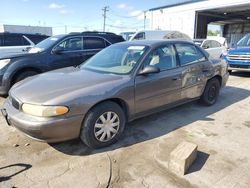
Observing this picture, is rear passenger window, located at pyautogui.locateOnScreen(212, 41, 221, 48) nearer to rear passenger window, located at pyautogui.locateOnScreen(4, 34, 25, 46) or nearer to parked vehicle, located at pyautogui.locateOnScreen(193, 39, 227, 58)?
parked vehicle, located at pyautogui.locateOnScreen(193, 39, 227, 58)

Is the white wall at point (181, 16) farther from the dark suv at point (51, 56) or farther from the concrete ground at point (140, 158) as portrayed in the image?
the concrete ground at point (140, 158)

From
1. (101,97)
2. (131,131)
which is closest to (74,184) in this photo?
(101,97)

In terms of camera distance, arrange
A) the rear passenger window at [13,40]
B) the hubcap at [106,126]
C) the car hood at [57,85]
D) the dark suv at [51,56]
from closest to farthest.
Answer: the car hood at [57,85] < the hubcap at [106,126] < the dark suv at [51,56] < the rear passenger window at [13,40]

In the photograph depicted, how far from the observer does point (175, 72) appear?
4.32 meters

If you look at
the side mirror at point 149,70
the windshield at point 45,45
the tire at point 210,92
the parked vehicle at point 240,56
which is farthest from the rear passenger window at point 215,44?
the side mirror at point 149,70

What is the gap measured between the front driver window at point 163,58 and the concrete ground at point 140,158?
1052 mm

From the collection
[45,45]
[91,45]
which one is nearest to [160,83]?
[91,45]

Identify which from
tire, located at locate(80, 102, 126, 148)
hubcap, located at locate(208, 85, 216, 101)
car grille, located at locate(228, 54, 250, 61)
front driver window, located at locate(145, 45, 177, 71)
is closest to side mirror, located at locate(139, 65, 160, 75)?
front driver window, located at locate(145, 45, 177, 71)

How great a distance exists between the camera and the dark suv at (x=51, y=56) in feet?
18.8

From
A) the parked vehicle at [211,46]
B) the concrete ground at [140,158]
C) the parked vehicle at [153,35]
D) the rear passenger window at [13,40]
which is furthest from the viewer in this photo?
the parked vehicle at [153,35]

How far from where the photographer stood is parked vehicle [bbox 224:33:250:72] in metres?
8.67

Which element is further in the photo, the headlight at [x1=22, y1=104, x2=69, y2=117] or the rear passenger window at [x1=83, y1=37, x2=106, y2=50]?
the rear passenger window at [x1=83, y1=37, x2=106, y2=50]

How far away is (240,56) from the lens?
885 centimetres

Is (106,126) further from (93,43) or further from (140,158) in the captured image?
(93,43)
